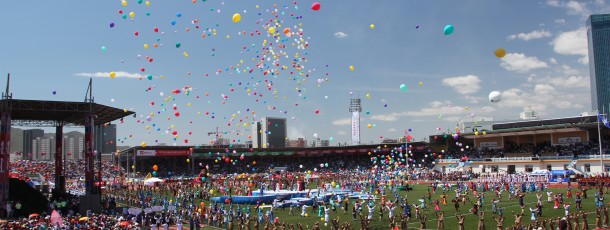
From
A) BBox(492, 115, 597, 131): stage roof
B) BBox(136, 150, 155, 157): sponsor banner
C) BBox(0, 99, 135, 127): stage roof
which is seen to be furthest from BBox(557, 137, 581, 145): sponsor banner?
BBox(136, 150, 155, 157): sponsor banner

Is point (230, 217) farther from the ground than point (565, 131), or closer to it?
closer to it

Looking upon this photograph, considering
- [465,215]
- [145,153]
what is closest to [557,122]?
[465,215]

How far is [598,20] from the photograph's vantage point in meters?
200

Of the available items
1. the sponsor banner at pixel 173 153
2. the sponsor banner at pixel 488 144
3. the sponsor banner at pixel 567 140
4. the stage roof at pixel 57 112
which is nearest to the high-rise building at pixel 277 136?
the sponsor banner at pixel 173 153

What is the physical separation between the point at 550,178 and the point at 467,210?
1015 inches

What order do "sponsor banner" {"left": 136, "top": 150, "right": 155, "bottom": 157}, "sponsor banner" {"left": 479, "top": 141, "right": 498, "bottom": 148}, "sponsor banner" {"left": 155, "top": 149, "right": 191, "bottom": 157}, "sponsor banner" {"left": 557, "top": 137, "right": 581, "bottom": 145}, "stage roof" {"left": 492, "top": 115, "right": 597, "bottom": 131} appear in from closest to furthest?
"sponsor banner" {"left": 557, "top": 137, "right": 581, "bottom": 145}, "stage roof" {"left": 492, "top": 115, "right": 597, "bottom": 131}, "sponsor banner" {"left": 479, "top": 141, "right": 498, "bottom": 148}, "sponsor banner" {"left": 136, "top": 150, "right": 155, "bottom": 157}, "sponsor banner" {"left": 155, "top": 149, "right": 191, "bottom": 157}

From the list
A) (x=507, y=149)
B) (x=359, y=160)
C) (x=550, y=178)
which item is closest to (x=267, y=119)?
(x=359, y=160)

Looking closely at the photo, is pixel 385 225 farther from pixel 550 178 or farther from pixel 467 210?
pixel 550 178

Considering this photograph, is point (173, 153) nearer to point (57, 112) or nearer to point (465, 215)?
point (57, 112)

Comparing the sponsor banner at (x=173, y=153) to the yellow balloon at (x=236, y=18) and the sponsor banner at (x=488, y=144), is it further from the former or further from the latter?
the yellow balloon at (x=236, y=18)

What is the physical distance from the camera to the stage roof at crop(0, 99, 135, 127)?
33.9m

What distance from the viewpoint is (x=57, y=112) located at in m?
36.3

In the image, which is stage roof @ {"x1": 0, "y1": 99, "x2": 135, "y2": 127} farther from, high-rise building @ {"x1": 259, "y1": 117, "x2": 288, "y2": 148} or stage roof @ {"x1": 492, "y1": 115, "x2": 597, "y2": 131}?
high-rise building @ {"x1": 259, "y1": 117, "x2": 288, "y2": 148}

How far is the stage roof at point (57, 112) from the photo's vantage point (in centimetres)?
3391
